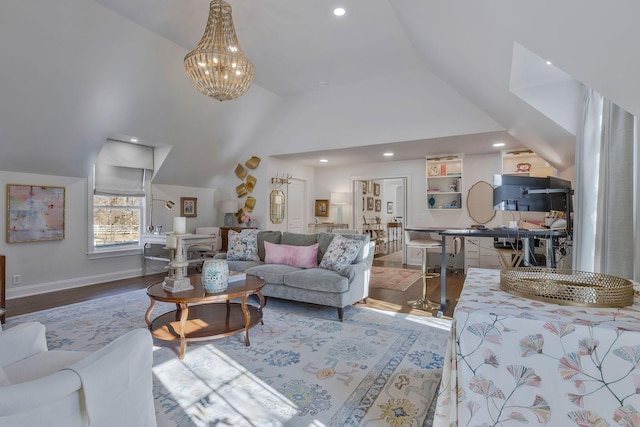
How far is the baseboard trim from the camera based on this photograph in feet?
14.3

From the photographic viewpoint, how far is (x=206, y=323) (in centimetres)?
284

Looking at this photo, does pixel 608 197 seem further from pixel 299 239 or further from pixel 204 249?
pixel 204 249

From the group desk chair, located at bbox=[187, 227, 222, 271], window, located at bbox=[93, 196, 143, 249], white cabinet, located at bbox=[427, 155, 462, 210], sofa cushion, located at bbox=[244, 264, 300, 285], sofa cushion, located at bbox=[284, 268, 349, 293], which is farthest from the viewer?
white cabinet, located at bbox=[427, 155, 462, 210]

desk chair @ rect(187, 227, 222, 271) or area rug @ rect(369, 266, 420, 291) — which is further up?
desk chair @ rect(187, 227, 222, 271)

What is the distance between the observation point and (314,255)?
415 centimetres

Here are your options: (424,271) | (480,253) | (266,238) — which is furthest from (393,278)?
(266,238)

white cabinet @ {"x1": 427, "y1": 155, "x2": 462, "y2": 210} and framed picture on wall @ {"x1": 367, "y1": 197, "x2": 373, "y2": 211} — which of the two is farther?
framed picture on wall @ {"x1": 367, "y1": 197, "x2": 373, "y2": 211}

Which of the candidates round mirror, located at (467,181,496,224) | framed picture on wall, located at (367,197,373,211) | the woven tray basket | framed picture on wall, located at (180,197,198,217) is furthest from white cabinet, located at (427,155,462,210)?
the woven tray basket

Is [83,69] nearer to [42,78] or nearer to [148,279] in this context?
[42,78]

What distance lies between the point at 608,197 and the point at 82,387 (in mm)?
2727

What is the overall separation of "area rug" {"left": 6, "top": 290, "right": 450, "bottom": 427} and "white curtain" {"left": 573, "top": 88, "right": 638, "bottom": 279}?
1.28 m

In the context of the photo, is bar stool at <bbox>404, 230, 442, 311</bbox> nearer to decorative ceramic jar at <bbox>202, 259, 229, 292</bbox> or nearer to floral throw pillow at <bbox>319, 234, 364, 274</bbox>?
floral throw pillow at <bbox>319, 234, 364, 274</bbox>

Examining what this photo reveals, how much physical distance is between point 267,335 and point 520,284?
90.8 inches

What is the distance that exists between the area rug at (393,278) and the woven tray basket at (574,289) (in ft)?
11.3
